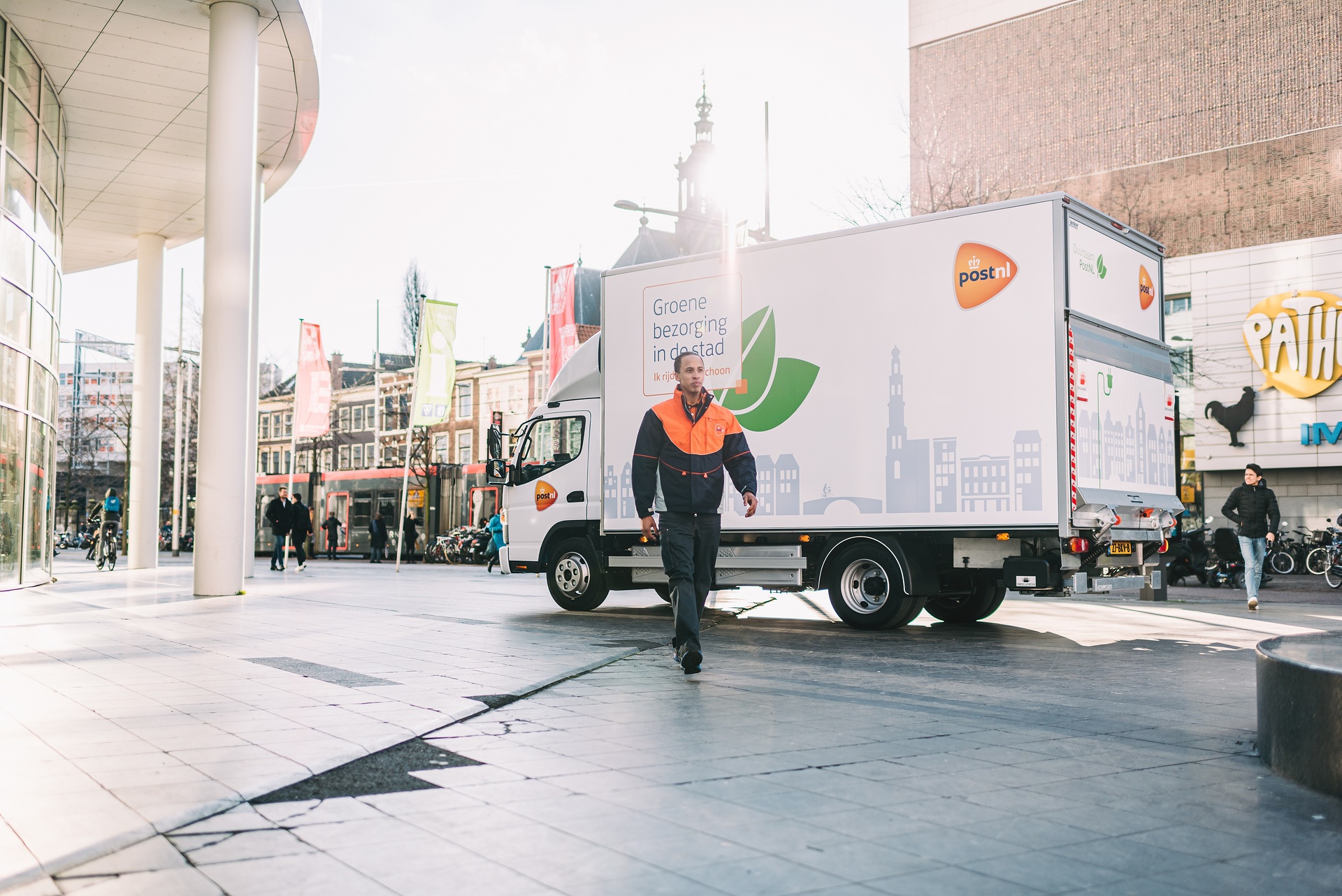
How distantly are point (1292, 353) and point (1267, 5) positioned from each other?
983 centimetres

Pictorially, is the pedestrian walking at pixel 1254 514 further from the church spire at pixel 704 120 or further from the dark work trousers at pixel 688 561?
the church spire at pixel 704 120

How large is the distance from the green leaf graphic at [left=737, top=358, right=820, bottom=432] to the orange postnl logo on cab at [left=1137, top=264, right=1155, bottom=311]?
10.2 feet

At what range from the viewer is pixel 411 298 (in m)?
51.9

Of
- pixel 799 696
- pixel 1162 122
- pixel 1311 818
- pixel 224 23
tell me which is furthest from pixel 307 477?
pixel 1311 818

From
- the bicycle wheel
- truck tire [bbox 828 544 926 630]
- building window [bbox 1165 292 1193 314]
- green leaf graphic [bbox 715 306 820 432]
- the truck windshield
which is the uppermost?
building window [bbox 1165 292 1193 314]

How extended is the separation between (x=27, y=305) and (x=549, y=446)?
846 centimetres

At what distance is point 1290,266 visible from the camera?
2870 centimetres

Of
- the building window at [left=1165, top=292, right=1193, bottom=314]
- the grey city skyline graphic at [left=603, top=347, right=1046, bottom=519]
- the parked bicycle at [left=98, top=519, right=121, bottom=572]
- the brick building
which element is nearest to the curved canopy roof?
the parked bicycle at [left=98, top=519, right=121, bottom=572]

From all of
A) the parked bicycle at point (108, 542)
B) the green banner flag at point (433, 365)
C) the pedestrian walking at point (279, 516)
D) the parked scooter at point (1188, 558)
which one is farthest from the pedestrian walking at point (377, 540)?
the parked scooter at point (1188, 558)

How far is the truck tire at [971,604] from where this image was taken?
1205 centimetres

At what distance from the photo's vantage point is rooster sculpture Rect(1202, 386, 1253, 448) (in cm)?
2898

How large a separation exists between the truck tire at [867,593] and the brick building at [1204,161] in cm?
1528

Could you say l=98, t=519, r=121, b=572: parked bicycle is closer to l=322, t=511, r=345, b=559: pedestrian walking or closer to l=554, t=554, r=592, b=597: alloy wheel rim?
l=322, t=511, r=345, b=559: pedestrian walking

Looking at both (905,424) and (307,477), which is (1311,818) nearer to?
(905,424)
